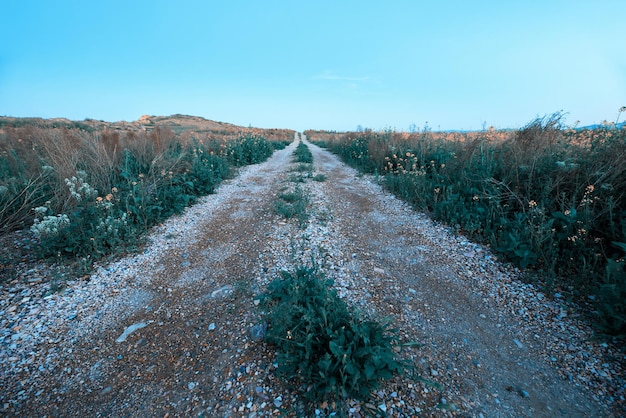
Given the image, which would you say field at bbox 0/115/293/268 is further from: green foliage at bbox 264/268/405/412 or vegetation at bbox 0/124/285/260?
green foliage at bbox 264/268/405/412

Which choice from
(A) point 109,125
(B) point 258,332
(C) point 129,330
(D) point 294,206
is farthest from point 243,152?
(A) point 109,125

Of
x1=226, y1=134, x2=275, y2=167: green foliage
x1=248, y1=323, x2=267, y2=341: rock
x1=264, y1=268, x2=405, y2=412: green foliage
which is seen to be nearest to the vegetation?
x1=248, y1=323, x2=267, y2=341: rock

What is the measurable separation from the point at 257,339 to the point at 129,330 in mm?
1458

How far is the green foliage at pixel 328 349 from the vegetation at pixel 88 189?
3.50m

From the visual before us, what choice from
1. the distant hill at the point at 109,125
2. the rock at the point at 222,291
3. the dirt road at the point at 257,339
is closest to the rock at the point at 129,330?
the dirt road at the point at 257,339

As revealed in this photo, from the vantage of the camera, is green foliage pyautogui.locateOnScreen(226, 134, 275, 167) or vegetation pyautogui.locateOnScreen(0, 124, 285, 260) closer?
vegetation pyautogui.locateOnScreen(0, 124, 285, 260)

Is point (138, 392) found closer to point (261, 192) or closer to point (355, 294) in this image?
point (355, 294)

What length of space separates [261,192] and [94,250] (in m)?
4.46

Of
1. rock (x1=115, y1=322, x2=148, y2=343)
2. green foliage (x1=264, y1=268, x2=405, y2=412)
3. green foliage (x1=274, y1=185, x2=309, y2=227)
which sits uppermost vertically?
green foliage (x1=274, y1=185, x2=309, y2=227)

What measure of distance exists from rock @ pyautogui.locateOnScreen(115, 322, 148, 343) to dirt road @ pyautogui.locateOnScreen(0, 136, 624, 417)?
0.6 inches

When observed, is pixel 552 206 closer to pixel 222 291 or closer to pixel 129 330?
pixel 222 291

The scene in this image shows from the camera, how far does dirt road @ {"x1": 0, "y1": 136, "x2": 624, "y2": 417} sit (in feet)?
7.07

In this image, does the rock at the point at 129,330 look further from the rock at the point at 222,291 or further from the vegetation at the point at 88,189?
the vegetation at the point at 88,189

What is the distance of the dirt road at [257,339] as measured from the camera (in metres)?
2.16
